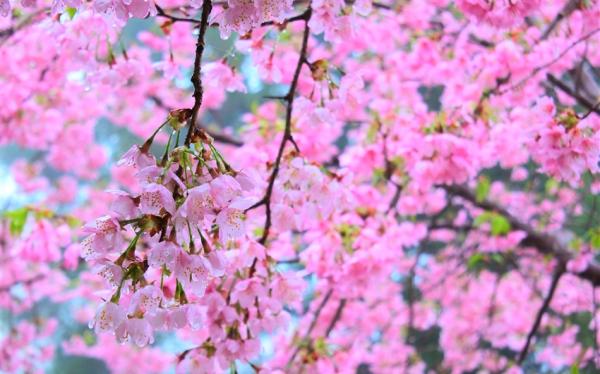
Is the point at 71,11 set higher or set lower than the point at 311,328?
higher

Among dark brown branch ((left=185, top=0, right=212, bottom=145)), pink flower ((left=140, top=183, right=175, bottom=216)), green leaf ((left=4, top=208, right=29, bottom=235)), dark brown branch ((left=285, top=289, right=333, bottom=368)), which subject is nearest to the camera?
pink flower ((left=140, top=183, right=175, bottom=216))

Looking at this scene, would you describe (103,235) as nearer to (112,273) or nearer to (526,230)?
(112,273)

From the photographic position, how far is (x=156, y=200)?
95cm

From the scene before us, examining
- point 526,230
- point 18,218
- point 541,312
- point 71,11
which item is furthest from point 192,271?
point 526,230

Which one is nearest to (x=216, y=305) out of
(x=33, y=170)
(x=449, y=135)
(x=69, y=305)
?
(x=449, y=135)

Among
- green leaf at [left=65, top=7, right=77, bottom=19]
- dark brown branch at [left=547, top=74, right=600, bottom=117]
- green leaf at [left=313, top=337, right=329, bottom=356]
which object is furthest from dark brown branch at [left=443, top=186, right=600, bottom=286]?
green leaf at [left=65, top=7, right=77, bottom=19]

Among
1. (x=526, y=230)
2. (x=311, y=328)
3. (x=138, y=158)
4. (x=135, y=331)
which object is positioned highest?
(x=526, y=230)

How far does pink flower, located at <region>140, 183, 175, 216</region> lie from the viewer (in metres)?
0.93

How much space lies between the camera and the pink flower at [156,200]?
0.93 metres

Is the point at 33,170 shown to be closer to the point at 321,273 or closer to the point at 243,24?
the point at 321,273

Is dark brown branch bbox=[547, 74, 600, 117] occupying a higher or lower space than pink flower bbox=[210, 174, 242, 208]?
higher

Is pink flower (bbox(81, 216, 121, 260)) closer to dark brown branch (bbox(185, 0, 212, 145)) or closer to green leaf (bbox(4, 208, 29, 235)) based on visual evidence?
dark brown branch (bbox(185, 0, 212, 145))

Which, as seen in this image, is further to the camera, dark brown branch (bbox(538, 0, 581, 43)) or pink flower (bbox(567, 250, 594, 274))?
pink flower (bbox(567, 250, 594, 274))

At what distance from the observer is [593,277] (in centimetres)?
319
